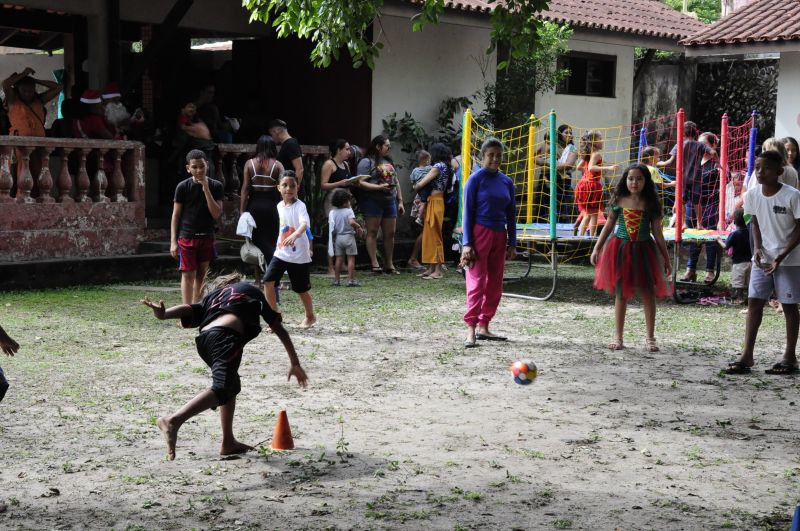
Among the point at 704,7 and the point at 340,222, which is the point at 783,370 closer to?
the point at 340,222

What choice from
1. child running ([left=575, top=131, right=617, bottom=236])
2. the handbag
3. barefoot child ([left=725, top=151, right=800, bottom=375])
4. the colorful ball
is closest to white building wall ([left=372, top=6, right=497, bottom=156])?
child running ([left=575, top=131, right=617, bottom=236])

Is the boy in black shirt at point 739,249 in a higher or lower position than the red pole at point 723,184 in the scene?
lower

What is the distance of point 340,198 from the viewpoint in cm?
1324

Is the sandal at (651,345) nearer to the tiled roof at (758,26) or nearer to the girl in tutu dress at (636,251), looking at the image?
the girl in tutu dress at (636,251)

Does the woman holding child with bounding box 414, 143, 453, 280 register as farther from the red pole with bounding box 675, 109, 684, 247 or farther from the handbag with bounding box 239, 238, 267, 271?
the handbag with bounding box 239, 238, 267, 271

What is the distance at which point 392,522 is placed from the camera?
4.67 metres

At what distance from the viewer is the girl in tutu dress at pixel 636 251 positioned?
9.20 meters

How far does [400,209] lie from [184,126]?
3.09 meters

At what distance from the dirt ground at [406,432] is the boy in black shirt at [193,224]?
0.57 m

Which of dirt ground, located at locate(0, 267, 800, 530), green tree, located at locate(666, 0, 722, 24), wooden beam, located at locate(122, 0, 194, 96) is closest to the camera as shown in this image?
dirt ground, located at locate(0, 267, 800, 530)

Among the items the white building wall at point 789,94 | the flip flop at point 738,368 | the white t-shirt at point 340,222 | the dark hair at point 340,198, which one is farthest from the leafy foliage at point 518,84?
the flip flop at point 738,368

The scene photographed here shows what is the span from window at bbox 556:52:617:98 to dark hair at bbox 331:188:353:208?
8.34 meters

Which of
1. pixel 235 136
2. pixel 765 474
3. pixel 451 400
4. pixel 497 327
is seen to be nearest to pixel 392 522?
pixel 765 474

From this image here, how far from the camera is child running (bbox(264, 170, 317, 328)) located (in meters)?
9.77
